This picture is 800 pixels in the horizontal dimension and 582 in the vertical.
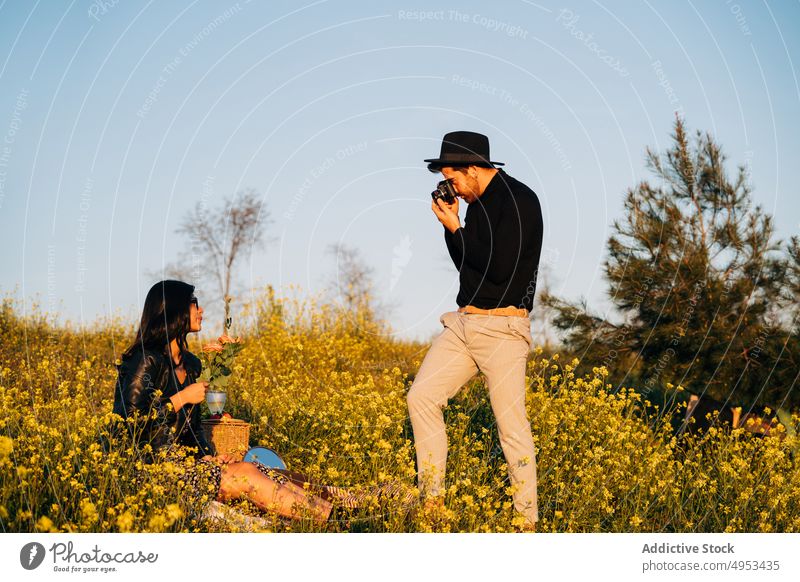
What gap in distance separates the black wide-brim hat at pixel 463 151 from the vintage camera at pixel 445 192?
0.17 metres

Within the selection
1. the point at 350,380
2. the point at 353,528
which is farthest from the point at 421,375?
the point at 350,380

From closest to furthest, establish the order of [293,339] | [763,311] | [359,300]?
[763,311] < [293,339] < [359,300]

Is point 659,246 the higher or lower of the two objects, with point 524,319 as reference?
higher

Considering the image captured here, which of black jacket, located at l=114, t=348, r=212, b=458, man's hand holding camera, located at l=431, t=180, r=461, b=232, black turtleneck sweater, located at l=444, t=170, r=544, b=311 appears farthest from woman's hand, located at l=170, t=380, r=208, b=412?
man's hand holding camera, located at l=431, t=180, r=461, b=232

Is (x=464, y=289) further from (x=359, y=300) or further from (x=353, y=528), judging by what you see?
(x=359, y=300)

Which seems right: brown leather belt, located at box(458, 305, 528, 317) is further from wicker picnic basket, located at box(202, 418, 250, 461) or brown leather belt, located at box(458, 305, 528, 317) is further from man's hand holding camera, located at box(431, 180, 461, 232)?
wicker picnic basket, located at box(202, 418, 250, 461)

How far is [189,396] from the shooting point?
17.7 ft

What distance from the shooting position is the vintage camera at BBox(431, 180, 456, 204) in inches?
203

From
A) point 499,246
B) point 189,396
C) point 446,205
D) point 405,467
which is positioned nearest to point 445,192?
point 446,205

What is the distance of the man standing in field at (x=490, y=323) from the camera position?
5.09m

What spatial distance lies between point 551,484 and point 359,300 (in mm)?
6935

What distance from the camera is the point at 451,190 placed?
5.21 metres

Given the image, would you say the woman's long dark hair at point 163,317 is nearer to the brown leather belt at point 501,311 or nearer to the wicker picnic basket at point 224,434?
the wicker picnic basket at point 224,434

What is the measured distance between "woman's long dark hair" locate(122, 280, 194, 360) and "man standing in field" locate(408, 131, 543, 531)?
1.55m
